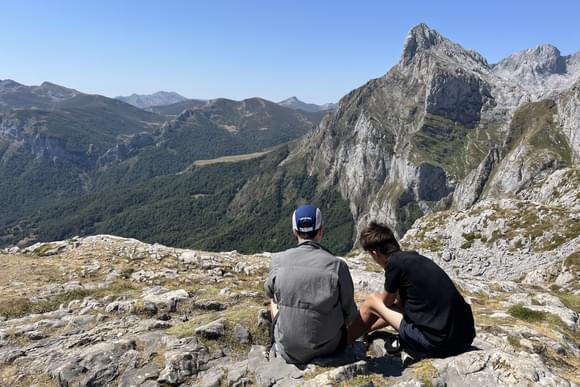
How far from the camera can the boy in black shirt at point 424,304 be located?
382 inches

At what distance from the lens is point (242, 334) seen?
520 inches

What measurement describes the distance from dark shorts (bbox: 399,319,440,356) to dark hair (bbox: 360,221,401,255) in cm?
207

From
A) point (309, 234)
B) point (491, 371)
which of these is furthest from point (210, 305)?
point (491, 371)

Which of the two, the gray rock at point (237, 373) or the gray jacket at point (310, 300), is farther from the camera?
the gray rock at point (237, 373)

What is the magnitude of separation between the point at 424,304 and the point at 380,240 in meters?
2.08

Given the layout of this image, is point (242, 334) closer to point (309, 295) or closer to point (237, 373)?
point (237, 373)

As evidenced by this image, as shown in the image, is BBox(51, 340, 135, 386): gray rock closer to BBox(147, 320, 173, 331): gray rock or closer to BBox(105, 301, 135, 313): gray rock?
BBox(147, 320, 173, 331): gray rock

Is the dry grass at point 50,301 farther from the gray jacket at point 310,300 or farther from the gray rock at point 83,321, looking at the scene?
the gray jacket at point 310,300

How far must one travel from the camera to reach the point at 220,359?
12.1m

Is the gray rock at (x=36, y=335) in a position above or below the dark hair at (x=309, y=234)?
below

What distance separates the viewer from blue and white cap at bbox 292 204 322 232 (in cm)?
1033

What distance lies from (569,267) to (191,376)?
3913 cm

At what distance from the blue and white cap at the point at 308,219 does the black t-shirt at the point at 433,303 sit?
245 cm

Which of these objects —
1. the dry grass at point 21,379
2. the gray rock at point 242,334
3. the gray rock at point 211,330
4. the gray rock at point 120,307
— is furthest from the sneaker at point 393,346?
the gray rock at point 120,307
